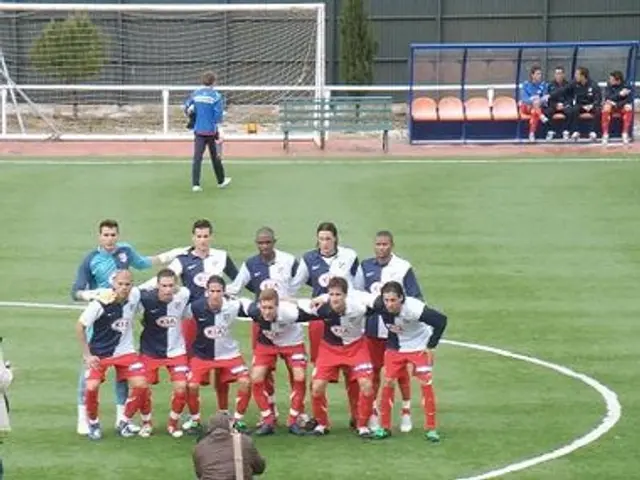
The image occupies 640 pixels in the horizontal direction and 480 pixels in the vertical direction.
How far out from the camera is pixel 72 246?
80.0ft

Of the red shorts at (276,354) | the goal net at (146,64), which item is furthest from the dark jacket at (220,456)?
the goal net at (146,64)

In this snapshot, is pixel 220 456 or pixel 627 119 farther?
pixel 627 119

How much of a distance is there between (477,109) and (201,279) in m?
19.2

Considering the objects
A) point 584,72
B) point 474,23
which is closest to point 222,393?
point 584,72

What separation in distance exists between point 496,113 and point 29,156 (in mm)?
9422

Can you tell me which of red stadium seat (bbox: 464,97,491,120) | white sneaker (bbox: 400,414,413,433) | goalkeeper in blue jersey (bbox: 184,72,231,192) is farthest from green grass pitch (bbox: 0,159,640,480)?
red stadium seat (bbox: 464,97,491,120)

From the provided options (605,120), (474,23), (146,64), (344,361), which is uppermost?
(474,23)

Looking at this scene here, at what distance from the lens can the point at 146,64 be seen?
136 ft

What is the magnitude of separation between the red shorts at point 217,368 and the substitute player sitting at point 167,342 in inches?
3.2

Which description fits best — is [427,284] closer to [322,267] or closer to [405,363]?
[322,267]

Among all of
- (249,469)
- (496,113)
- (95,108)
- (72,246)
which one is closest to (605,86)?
(496,113)

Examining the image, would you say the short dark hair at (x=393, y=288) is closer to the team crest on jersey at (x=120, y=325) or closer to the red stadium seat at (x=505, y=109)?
the team crest on jersey at (x=120, y=325)

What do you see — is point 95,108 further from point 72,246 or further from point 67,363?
point 67,363

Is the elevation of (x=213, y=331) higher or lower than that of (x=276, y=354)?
higher
